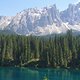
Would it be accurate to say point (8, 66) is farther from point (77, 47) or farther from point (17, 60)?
point (77, 47)

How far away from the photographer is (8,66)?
178 m

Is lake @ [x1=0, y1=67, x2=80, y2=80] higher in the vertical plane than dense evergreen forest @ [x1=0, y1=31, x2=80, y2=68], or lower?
lower

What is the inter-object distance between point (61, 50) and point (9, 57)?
35382mm

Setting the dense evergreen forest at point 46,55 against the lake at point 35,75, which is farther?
the dense evergreen forest at point 46,55

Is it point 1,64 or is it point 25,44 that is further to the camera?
point 25,44

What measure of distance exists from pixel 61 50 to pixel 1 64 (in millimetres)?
39977

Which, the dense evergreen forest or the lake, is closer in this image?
the lake

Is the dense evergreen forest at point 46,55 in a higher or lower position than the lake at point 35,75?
higher

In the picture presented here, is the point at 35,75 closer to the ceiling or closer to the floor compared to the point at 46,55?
closer to the floor

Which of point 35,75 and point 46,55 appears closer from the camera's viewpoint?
point 35,75

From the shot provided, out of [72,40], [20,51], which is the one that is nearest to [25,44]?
[20,51]

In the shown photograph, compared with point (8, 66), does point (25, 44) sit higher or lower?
higher

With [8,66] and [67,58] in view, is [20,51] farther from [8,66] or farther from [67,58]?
[67,58]

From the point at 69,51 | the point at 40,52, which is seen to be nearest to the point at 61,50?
the point at 69,51
